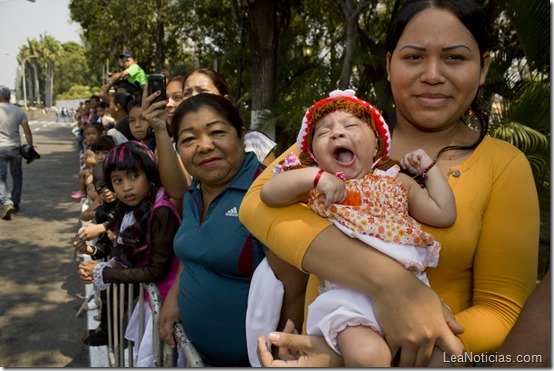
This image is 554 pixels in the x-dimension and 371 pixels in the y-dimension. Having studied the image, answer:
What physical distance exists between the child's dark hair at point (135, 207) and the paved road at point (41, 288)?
163 centimetres

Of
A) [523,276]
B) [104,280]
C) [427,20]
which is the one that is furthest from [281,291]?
[104,280]

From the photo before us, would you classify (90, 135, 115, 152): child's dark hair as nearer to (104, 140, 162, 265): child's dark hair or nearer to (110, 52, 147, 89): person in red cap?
(110, 52, 147, 89): person in red cap

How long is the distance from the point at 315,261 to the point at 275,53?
7.15 metres

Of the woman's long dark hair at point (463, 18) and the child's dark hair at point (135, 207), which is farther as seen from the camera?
the child's dark hair at point (135, 207)

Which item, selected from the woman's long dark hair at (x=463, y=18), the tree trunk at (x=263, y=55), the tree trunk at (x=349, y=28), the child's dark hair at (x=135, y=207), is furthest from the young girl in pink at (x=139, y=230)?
the tree trunk at (x=263, y=55)

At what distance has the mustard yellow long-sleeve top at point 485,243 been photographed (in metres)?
1.46

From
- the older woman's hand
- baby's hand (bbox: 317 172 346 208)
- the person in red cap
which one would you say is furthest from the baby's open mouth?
the person in red cap

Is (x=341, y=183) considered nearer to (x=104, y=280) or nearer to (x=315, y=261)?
(x=315, y=261)

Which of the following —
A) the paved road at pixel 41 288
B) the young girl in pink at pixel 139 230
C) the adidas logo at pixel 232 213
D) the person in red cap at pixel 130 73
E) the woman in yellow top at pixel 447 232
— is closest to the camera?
the woman in yellow top at pixel 447 232

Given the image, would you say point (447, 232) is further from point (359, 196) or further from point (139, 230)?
point (139, 230)

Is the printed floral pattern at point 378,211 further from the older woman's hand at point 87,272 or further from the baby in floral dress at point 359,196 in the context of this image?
the older woman's hand at point 87,272

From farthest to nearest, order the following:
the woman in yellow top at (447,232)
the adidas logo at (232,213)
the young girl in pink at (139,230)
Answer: the young girl in pink at (139,230) → the adidas logo at (232,213) → the woman in yellow top at (447,232)

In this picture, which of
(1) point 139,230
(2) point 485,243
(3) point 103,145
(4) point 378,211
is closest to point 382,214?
(4) point 378,211

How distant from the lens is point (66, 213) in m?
9.57
